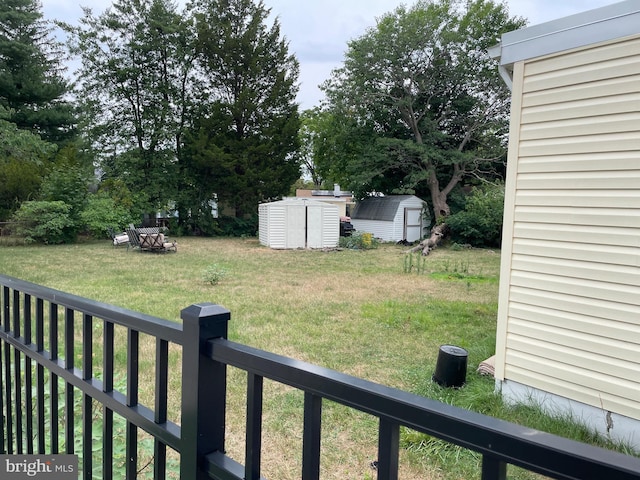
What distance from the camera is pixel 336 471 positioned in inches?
96.1

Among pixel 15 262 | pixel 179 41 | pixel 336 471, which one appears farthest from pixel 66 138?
pixel 336 471

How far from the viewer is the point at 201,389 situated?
3.16ft

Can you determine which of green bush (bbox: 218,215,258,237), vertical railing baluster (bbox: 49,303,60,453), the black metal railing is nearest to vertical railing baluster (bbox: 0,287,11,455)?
the black metal railing

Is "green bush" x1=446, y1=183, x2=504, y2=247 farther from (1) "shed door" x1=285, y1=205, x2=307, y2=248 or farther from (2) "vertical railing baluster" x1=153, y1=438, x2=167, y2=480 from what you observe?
(2) "vertical railing baluster" x1=153, y1=438, x2=167, y2=480

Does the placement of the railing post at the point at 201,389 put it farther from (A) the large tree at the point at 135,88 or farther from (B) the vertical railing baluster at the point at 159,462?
(A) the large tree at the point at 135,88

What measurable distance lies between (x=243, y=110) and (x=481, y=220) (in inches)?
482

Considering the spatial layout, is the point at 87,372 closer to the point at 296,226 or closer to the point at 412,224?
the point at 296,226

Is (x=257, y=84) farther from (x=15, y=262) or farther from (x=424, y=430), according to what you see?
(x=424, y=430)

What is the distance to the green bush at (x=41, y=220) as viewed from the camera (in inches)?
538

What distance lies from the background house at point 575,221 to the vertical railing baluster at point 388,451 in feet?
8.37

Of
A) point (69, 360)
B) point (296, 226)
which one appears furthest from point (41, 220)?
point (69, 360)

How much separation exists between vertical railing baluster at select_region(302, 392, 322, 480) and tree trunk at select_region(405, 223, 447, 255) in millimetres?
13970

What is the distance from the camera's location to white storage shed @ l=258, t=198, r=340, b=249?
50.6 feet

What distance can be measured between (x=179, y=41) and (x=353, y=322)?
19562 mm
